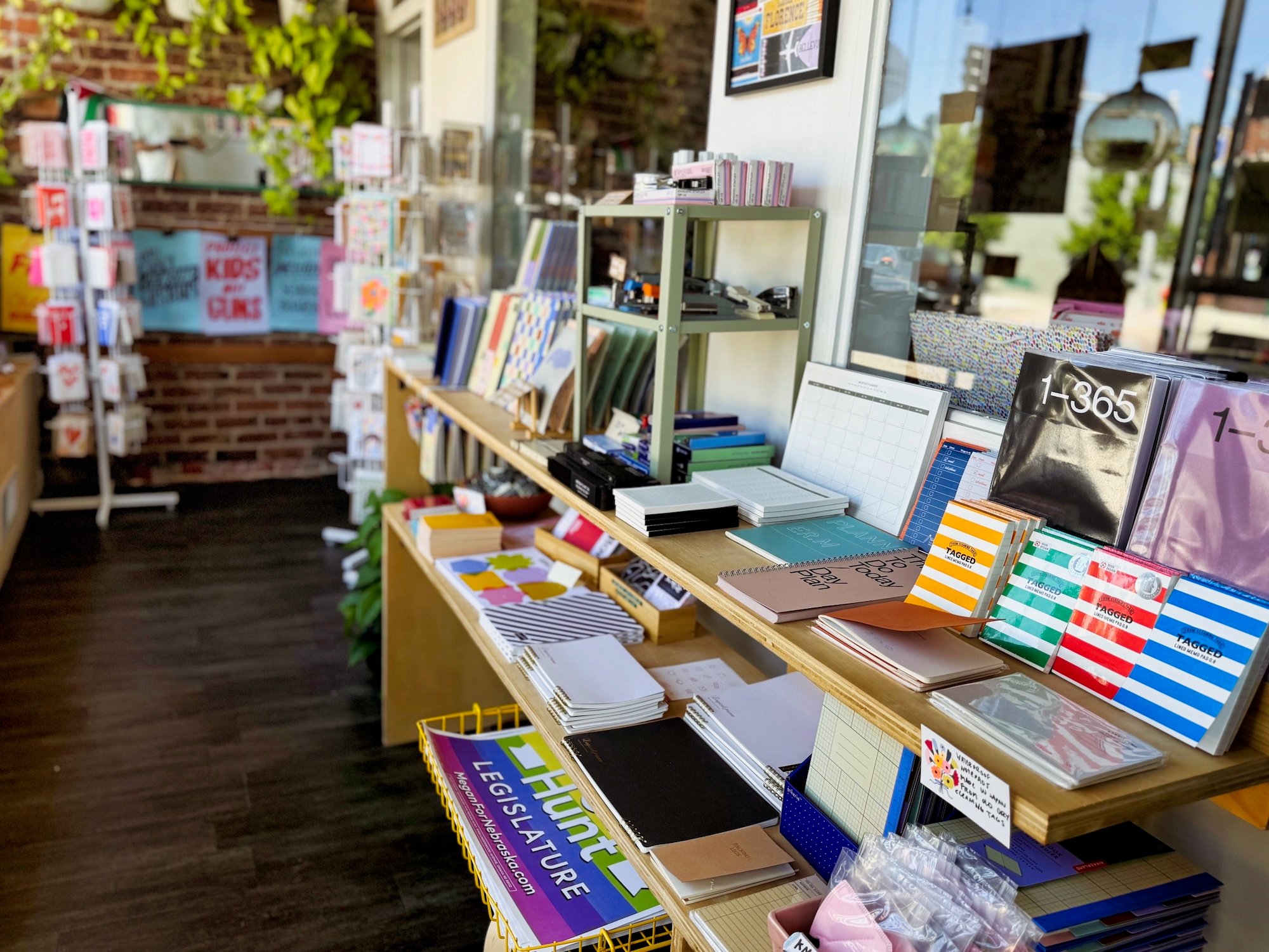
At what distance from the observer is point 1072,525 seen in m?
1.04

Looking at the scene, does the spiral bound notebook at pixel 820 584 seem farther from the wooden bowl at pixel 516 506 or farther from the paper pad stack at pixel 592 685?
the wooden bowl at pixel 516 506

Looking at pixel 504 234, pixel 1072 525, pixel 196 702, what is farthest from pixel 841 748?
pixel 504 234

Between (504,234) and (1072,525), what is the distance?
2.82 metres

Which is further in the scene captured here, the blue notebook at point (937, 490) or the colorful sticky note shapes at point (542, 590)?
the colorful sticky note shapes at point (542, 590)

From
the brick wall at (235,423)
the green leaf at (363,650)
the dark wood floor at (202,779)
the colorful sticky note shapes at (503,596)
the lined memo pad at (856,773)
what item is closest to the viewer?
the lined memo pad at (856,773)

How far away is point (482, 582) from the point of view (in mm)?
2068

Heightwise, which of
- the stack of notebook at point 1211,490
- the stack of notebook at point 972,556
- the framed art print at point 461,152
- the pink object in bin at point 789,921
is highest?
the framed art print at point 461,152

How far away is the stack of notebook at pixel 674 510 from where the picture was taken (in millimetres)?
1403

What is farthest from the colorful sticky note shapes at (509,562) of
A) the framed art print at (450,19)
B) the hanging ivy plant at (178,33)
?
the hanging ivy plant at (178,33)

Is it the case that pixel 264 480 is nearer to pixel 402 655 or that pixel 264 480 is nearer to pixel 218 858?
pixel 402 655

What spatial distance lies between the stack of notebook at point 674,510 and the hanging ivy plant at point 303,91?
166 inches

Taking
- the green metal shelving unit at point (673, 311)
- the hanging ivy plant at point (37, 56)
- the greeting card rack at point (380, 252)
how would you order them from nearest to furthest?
the green metal shelving unit at point (673, 311), the greeting card rack at point (380, 252), the hanging ivy plant at point (37, 56)

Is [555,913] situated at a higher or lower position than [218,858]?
higher

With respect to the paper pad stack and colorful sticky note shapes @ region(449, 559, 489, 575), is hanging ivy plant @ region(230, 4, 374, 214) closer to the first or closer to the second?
colorful sticky note shapes @ region(449, 559, 489, 575)
